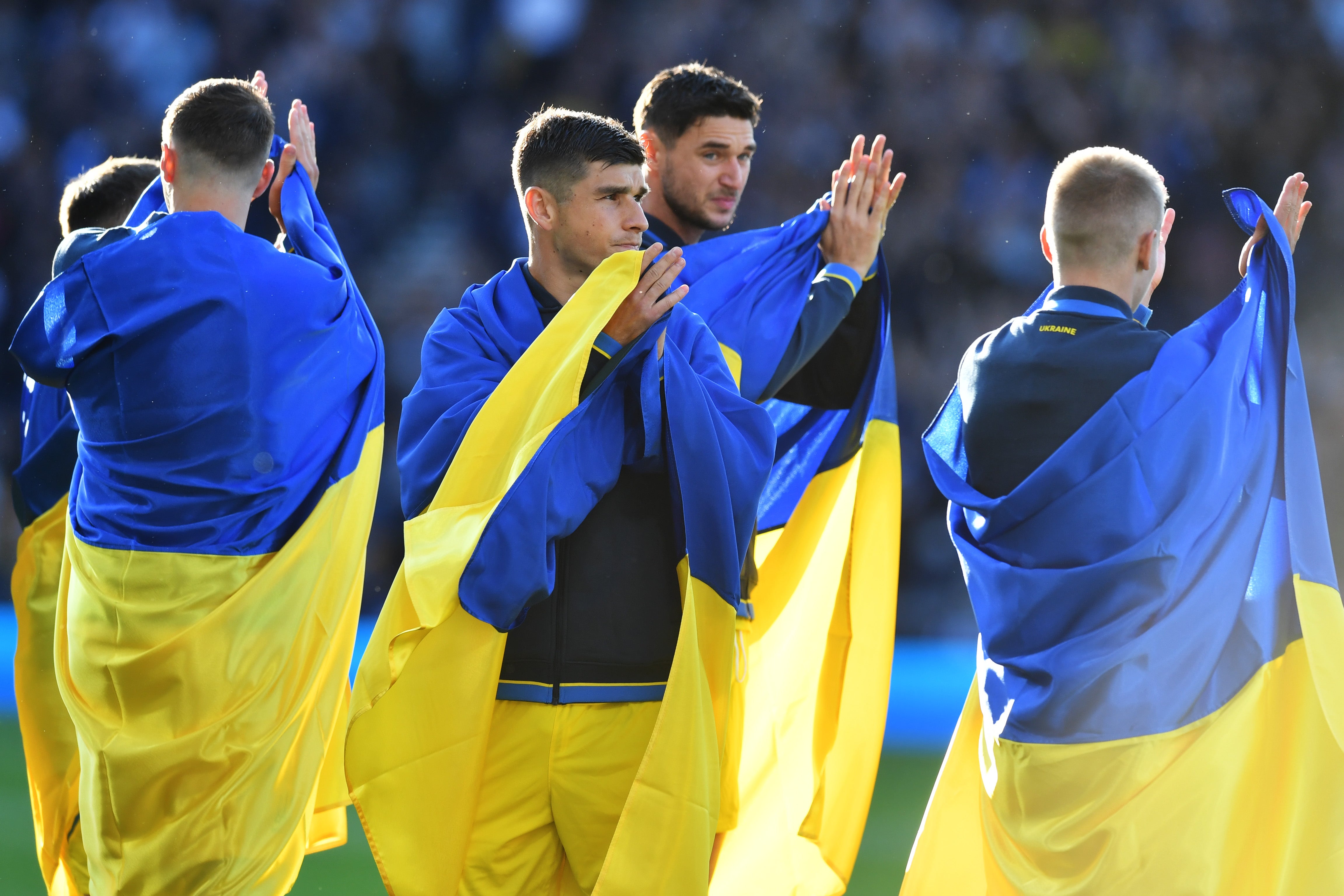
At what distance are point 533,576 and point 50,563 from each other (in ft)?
7.07

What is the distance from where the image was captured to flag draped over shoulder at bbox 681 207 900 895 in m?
3.28

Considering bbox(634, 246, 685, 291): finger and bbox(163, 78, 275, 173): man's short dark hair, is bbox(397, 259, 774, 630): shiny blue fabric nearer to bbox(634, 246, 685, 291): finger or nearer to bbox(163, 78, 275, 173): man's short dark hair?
bbox(634, 246, 685, 291): finger

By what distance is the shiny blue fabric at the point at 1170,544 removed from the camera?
2.62 meters

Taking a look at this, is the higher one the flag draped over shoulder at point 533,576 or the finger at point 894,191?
the finger at point 894,191

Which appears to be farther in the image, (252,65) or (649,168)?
(252,65)

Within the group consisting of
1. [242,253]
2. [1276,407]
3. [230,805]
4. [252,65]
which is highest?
[252,65]

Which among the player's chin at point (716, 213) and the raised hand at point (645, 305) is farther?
the player's chin at point (716, 213)

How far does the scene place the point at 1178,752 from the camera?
2.61 m

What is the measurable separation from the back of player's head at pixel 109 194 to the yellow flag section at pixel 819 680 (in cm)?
211

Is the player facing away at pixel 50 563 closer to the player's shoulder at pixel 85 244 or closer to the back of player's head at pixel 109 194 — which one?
the back of player's head at pixel 109 194

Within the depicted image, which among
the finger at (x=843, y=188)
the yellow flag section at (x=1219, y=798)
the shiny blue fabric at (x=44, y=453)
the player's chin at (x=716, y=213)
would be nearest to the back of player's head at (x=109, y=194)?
the shiny blue fabric at (x=44, y=453)

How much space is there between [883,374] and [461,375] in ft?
4.56

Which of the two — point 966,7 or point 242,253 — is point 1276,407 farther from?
point 966,7

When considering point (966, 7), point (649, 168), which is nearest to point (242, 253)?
point (649, 168)
